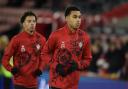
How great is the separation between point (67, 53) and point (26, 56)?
3.49ft

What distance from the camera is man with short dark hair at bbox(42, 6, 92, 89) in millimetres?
7539

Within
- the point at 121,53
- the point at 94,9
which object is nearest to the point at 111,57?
the point at 121,53

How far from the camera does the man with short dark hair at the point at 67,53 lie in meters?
7.54

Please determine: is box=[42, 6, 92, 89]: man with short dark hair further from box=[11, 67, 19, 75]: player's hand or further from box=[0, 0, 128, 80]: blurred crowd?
box=[0, 0, 128, 80]: blurred crowd

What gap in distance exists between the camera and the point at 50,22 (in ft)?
52.1

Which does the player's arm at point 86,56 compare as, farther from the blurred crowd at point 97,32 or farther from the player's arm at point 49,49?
the blurred crowd at point 97,32

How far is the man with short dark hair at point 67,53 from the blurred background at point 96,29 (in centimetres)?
319

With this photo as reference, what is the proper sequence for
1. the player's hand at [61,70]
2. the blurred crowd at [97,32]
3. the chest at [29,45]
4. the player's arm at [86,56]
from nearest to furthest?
the player's hand at [61,70] → the player's arm at [86,56] → the chest at [29,45] → the blurred crowd at [97,32]

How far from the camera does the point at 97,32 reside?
59.6 feet

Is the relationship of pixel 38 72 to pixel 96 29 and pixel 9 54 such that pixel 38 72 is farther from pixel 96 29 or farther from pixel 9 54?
pixel 96 29

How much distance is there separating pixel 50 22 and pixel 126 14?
17.6ft

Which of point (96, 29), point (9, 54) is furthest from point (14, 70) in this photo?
point (96, 29)

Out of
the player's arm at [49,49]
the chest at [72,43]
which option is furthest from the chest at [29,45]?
the chest at [72,43]

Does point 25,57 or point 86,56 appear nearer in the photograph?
point 86,56
